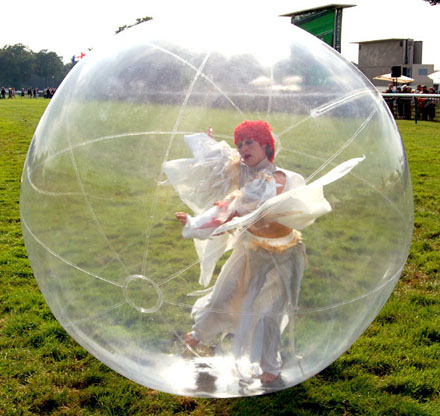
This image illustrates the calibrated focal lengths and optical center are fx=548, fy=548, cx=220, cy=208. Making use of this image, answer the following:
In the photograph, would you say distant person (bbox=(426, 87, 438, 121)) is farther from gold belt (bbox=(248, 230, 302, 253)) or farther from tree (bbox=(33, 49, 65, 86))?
tree (bbox=(33, 49, 65, 86))

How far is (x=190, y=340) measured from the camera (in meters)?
2.81

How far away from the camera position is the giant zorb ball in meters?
2.75

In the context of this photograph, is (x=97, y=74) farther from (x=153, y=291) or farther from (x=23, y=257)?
(x=23, y=257)

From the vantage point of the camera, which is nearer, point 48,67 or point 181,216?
point 181,216

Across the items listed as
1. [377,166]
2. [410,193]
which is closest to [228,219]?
[377,166]

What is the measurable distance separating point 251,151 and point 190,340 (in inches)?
40.2

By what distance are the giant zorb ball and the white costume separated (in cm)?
6

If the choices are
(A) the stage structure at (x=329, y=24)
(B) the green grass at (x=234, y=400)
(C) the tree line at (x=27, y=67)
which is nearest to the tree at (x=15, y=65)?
(C) the tree line at (x=27, y=67)

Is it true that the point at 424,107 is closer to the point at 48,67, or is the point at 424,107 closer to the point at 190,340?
the point at 190,340

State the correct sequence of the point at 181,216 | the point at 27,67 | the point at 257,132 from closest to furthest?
the point at 181,216 → the point at 257,132 → the point at 27,67

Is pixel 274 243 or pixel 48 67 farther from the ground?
pixel 48 67

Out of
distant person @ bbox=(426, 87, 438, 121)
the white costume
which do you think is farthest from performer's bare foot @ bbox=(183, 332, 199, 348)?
distant person @ bbox=(426, 87, 438, 121)

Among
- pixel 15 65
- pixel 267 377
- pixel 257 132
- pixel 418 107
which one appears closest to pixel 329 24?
pixel 418 107

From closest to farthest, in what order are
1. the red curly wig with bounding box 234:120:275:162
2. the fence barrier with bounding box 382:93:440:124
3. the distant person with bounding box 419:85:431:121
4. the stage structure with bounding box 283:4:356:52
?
1. the red curly wig with bounding box 234:120:275:162
2. the stage structure with bounding box 283:4:356:52
3. the distant person with bounding box 419:85:431:121
4. the fence barrier with bounding box 382:93:440:124
